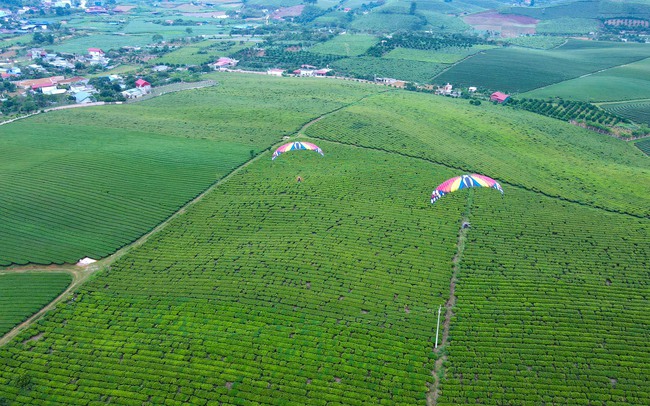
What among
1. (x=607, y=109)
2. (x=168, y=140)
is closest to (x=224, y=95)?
(x=168, y=140)

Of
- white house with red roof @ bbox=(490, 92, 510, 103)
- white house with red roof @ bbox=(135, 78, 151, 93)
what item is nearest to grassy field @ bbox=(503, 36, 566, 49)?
white house with red roof @ bbox=(490, 92, 510, 103)

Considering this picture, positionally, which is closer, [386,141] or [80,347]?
[80,347]

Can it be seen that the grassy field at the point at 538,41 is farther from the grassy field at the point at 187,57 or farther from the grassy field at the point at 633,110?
the grassy field at the point at 187,57

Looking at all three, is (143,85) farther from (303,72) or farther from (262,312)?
(262,312)

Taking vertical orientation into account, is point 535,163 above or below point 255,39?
below

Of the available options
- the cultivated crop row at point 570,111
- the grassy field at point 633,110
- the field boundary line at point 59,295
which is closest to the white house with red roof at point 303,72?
the cultivated crop row at point 570,111

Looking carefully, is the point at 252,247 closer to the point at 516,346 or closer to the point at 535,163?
the point at 516,346
